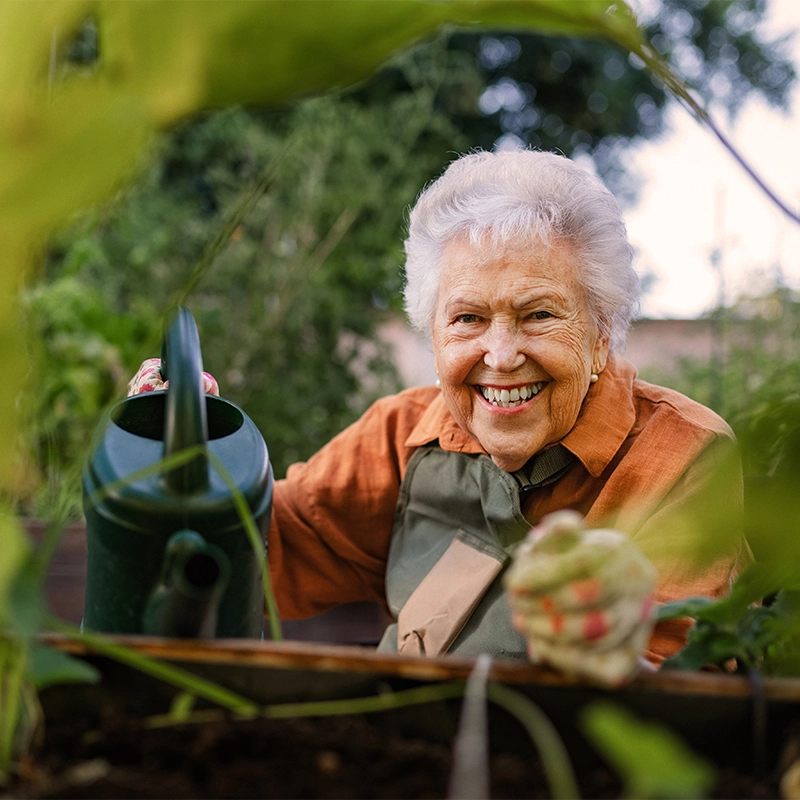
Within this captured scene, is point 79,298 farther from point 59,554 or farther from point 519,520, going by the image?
point 519,520

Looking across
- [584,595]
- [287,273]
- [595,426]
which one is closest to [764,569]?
[584,595]

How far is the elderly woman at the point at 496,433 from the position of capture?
47.5 inches

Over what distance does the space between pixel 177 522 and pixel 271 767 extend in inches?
8.5

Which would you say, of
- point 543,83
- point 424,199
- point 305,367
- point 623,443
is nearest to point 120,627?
point 623,443

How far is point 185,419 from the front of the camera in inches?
23.5

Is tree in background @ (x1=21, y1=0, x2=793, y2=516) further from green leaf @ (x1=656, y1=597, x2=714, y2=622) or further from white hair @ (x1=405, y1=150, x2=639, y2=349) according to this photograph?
green leaf @ (x1=656, y1=597, x2=714, y2=622)

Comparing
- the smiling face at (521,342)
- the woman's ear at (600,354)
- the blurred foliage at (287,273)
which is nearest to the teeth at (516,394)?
the smiling face at (521,342)

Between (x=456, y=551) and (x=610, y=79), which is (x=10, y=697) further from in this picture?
(x=610, y=79)

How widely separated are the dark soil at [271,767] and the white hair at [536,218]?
866mm

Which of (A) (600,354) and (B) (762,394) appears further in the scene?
(A) (600,354)

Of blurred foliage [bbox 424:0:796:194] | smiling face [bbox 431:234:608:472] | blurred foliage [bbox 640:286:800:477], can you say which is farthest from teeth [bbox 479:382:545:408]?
blurred foliage [bbox 424:0:796:194]

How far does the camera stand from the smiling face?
1.22 meters

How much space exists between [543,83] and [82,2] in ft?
21.7

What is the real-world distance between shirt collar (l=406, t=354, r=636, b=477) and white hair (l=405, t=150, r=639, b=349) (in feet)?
0.27
